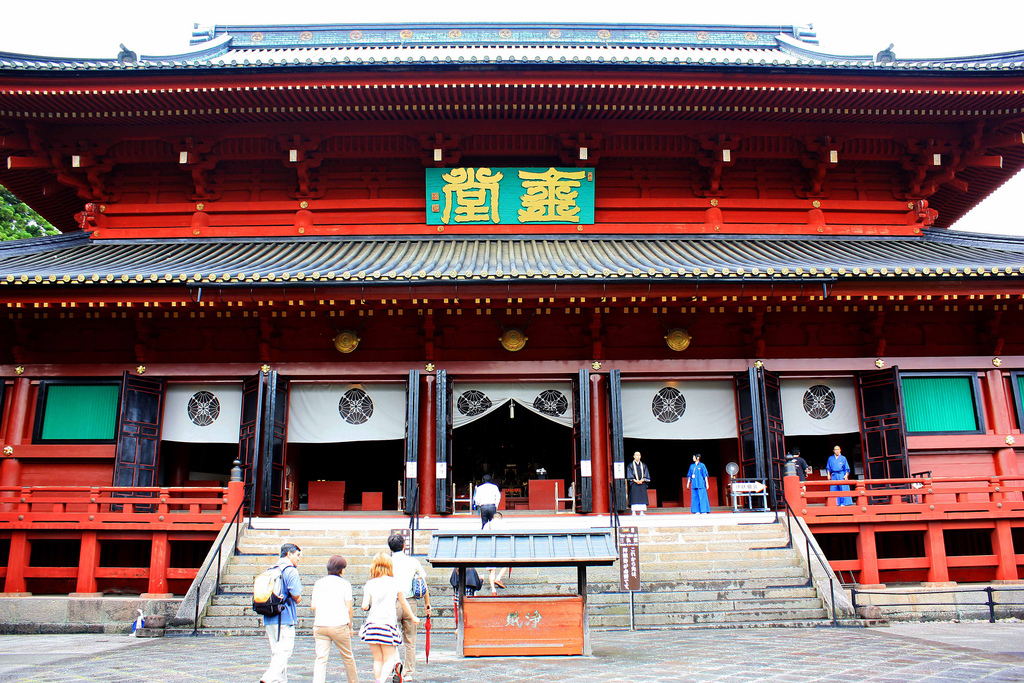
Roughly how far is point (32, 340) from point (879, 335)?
16310 mm

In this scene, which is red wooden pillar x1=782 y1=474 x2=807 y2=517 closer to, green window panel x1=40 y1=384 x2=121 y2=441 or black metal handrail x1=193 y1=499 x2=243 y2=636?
black metal handrail x1=193 y1=499 x2=243 y2=636

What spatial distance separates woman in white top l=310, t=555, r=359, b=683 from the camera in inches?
232

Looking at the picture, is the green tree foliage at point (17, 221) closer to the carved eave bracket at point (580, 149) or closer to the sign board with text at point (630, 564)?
the carved eave bracket at point (580, 149)

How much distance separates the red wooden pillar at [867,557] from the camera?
38.1ft

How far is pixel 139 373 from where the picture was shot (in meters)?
13.5

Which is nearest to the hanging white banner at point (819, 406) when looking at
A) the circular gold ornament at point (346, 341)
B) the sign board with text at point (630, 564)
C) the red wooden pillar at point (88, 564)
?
the sign board with text at point (630, 564)

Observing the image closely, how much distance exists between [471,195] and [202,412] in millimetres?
7103

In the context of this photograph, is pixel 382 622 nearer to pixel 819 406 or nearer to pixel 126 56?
pixel 819 406

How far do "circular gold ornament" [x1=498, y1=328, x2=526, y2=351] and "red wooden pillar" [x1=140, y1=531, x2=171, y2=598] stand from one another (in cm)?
673

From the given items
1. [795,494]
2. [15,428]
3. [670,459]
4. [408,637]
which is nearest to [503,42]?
[670,459]

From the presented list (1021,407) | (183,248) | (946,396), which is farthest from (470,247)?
(1021,407)

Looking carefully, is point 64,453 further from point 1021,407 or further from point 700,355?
point 1021,407

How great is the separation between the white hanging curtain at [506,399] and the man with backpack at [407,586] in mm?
6904

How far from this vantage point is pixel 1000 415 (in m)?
13.6
